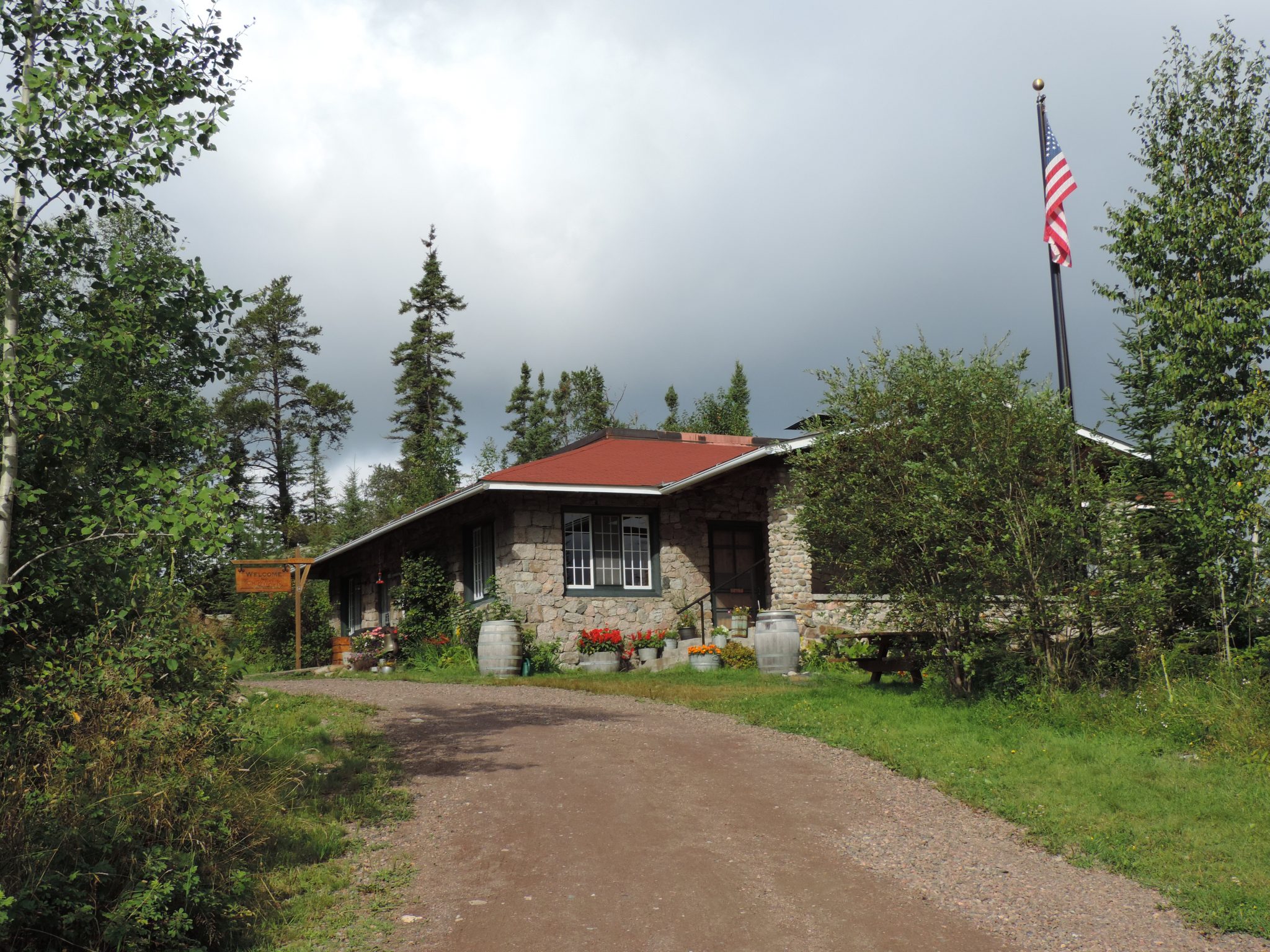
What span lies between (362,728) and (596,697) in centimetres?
356

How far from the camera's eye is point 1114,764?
24.7 feet

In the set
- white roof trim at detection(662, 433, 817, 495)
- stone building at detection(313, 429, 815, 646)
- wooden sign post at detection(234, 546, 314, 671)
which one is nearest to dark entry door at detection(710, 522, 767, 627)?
stone building at detection(313, 429, 815, 646)

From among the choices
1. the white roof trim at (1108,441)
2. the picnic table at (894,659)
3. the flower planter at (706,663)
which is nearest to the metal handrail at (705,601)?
the flower planter at (706,663)

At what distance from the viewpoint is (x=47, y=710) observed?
526 centimetres

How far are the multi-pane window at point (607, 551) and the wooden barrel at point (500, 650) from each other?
1.59 metres

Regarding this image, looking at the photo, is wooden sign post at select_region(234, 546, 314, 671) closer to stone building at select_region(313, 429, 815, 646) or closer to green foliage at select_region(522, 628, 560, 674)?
stone building at select_region(313, 429, 815, 646)

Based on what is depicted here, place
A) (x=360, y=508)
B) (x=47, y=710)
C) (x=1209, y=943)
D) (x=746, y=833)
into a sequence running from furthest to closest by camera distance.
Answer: (x=360, y=508) < (x=746, y=833) < (x=47, y=710) < (x=1209, y=943)

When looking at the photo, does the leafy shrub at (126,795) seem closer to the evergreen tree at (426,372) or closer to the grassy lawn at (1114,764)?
the grassy lawn at (1114,764)

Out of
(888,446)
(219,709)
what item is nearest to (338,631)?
(888,446)

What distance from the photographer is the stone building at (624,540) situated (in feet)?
52.5

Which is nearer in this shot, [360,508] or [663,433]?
[663,433]

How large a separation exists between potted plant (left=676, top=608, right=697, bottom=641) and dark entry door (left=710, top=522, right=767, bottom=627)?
1.69ft

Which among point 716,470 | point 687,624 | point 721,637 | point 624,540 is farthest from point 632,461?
point 721,637

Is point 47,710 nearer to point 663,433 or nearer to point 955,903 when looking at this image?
point 955,903
